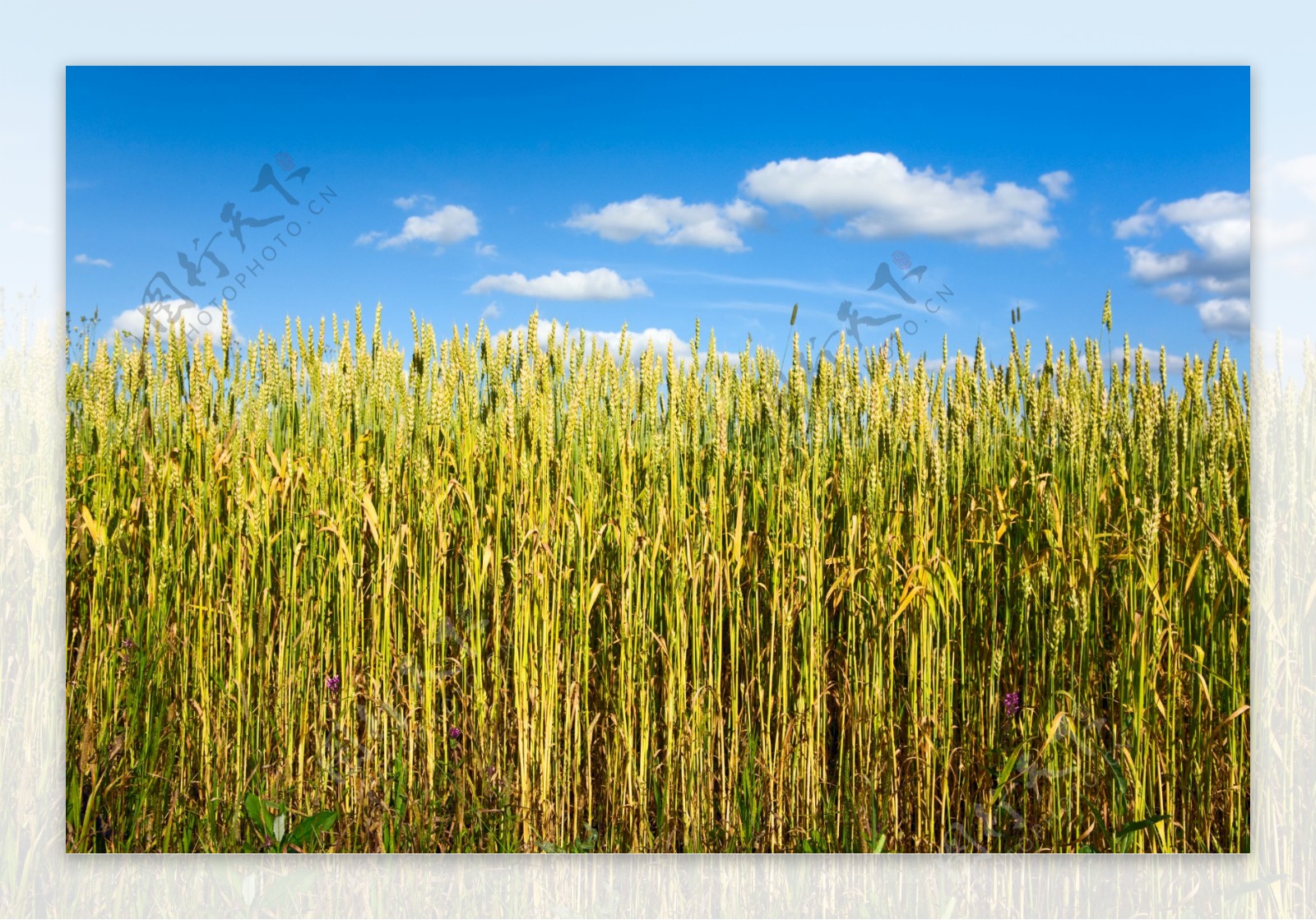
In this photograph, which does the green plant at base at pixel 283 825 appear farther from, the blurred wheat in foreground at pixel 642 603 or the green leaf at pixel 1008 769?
the green leaf at pixel 1008 769

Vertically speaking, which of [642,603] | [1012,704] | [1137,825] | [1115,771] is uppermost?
[642,603]

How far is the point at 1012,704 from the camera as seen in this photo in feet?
10.7

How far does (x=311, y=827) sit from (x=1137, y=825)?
1.62 meters

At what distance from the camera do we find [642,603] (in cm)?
325

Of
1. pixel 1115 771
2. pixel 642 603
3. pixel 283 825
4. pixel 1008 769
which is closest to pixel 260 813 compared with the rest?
pixel 283 825

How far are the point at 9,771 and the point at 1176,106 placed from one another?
104 inches

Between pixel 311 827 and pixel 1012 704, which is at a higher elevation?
pixel 1012 704

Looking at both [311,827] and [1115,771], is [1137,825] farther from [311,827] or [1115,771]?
[311,827]

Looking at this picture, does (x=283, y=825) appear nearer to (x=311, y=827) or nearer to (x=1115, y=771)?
(x=311, y=827)

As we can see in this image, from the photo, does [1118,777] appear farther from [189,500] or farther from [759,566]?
[189,500]

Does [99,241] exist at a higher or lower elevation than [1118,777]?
higher

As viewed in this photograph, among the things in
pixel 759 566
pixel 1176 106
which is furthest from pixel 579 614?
pixel 1176 106

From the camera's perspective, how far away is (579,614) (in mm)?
3242

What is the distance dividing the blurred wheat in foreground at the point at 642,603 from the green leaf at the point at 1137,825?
33mm
